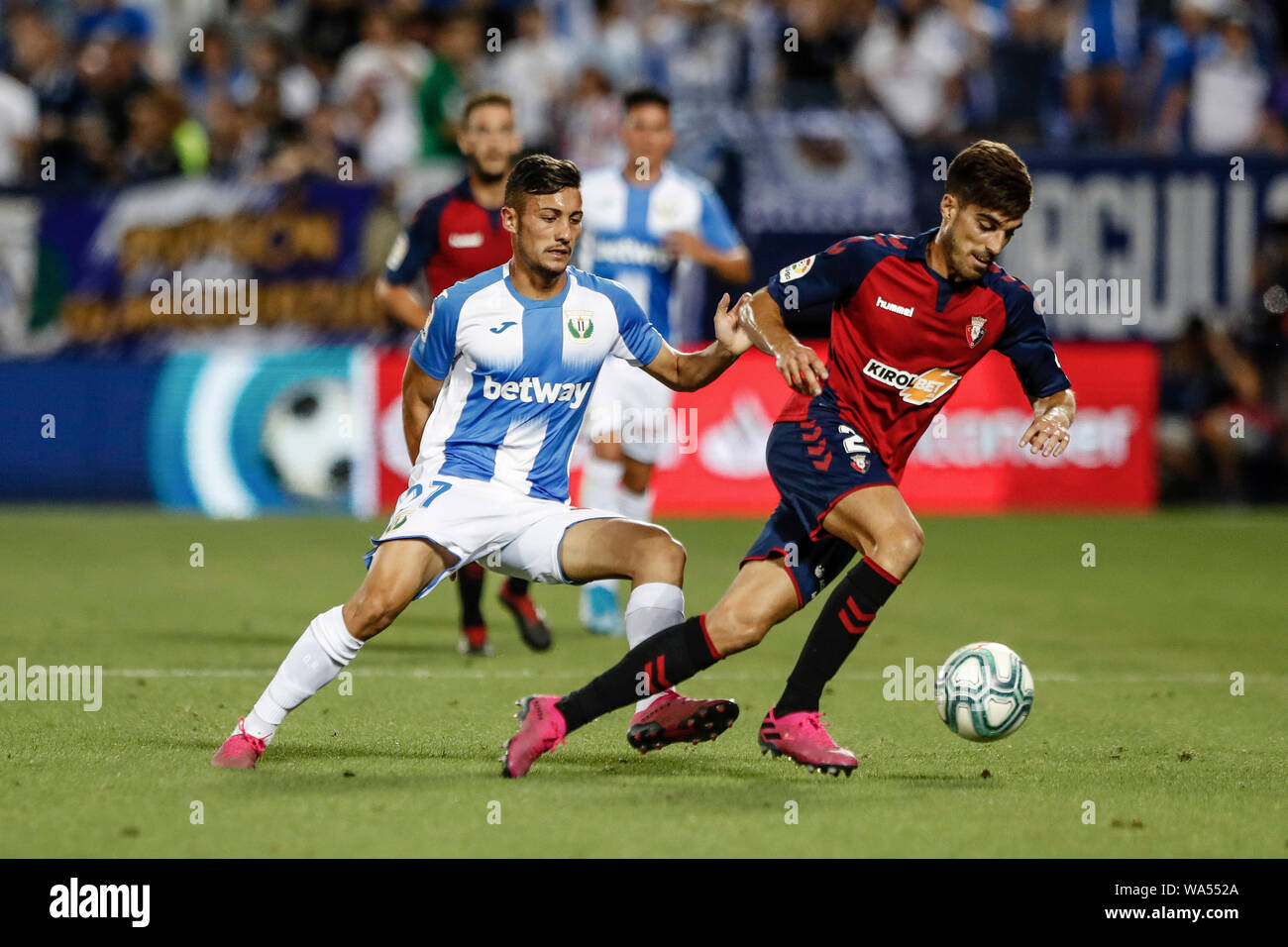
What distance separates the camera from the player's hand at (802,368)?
18.7 ft

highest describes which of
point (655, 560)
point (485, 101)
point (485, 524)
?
point (485, 101)

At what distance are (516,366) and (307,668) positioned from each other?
1160 mm

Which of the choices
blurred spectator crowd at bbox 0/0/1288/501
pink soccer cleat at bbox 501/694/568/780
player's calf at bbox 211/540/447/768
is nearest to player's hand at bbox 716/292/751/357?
player's calf at bbox 211/540/447/768

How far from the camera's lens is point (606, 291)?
6.32 metres

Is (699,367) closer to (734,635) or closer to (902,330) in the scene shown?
(902,330)

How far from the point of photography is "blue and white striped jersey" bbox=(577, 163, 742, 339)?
9844mm

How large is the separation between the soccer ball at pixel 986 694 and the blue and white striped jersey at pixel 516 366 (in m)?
1.40

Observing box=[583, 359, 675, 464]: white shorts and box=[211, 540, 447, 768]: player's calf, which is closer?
box=[211, 540, 447, 768]: player's calf

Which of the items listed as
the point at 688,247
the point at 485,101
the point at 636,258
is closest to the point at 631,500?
the point at 636,258

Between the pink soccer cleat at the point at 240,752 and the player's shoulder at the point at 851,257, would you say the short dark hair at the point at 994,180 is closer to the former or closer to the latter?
the player's shoulder at the point at 851,257

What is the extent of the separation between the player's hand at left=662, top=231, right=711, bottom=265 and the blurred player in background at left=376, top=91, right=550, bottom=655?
1015mm

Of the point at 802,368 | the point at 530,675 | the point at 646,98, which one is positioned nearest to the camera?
the point at 802,368

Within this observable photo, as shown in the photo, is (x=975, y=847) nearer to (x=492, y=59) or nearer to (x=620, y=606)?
(x=620, y=606)

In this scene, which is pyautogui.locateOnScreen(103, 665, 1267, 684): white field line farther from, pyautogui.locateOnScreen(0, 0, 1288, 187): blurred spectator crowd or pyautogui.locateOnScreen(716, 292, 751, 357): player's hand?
pyautogui.locateOnScreen(0, 0, 1288, 187): blurred spectator crowd
